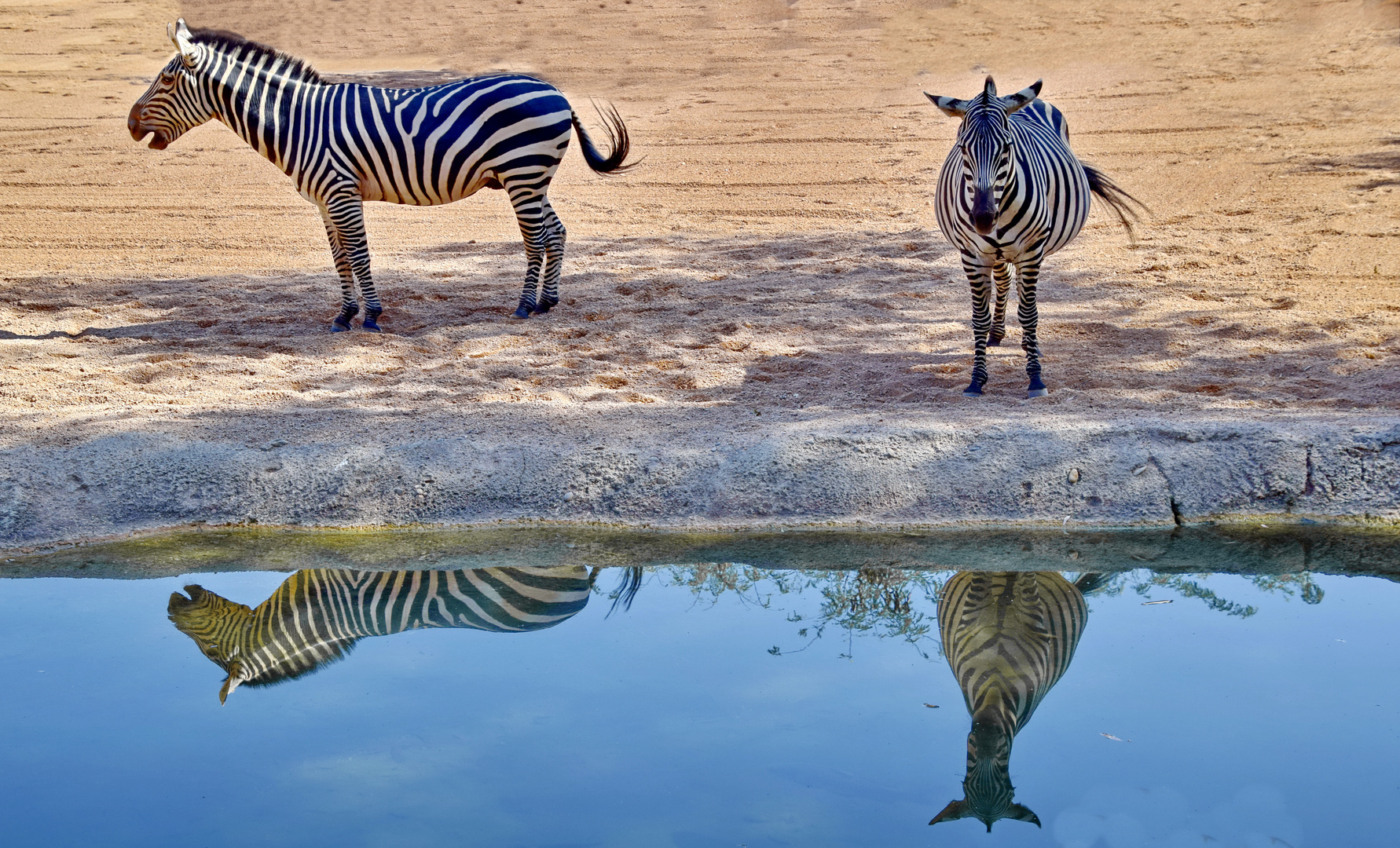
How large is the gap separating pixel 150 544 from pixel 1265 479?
4.69 meters

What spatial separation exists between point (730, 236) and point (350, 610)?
6.16 metres

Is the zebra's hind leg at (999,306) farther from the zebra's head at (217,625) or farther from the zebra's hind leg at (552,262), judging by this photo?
the zebra's head at (217,625)

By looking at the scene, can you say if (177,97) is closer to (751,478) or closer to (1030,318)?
(751,478)

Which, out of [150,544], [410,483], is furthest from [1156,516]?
[150,544]

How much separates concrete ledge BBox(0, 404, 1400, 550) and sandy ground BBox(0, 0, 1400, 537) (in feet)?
0.85

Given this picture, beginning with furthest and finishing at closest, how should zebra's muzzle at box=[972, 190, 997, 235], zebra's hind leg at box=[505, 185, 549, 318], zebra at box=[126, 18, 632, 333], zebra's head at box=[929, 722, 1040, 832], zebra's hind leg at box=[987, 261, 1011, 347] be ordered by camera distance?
zebra's hind leg at box=[505, 185, 549, 318] → zebra at box=[126, 18, 632, 333] → zebra's hind leg at box=[987, 261, 1011, 347] → zebra's muzzle at box=[972, 190, 997, 235] → zebra's head at box=[929, 722, 1040, 832]

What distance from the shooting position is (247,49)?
297 inches

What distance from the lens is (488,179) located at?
7.75 meters

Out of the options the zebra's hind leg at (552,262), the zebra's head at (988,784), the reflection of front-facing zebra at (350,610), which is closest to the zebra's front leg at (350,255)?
the zebra's hind leg at (552,262)

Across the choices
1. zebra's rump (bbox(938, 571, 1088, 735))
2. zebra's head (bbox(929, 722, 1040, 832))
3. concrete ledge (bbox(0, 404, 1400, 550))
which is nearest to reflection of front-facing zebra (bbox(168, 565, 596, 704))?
concrete ledge (bbox(0, 404, 1400, 550))

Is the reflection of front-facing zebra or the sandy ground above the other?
the sandy ground

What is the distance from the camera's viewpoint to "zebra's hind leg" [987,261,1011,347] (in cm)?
670

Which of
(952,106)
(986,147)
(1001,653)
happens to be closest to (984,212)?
(986,147)

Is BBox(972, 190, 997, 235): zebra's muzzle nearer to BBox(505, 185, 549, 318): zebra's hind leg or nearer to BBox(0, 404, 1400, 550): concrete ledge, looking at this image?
BBox(0, 404, 1400, 550): concrete ledge
